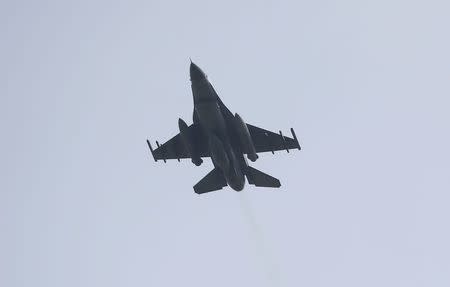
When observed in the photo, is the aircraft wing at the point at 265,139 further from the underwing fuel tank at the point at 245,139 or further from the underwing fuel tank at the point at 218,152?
the underwing fuel tank at the point at 218,152

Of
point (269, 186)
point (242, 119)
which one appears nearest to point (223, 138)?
point (242, 119)

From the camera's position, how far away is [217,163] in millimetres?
63531

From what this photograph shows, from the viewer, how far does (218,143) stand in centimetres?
6191

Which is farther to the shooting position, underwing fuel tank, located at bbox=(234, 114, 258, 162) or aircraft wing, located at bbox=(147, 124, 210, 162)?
aircraft wing, located at bbox=(147, 124, 210, 162)

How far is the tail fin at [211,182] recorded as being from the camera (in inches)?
2635

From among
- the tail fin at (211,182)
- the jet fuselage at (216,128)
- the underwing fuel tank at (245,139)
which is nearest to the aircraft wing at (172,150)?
the tail fin at (211,182)

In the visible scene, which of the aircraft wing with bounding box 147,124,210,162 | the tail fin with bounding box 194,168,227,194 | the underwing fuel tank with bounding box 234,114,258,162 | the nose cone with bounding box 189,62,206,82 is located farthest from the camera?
the aircraft wing with bounding box 147,124,210,162

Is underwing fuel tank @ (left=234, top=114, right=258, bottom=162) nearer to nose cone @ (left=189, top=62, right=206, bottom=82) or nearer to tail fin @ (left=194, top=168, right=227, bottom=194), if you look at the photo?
tail fin @ (left=194, top=168, right=227, bottom=194)

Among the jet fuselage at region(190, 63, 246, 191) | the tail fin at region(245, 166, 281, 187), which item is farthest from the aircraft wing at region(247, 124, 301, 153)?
the jet fuselage at region(190, 63, 246, 191)

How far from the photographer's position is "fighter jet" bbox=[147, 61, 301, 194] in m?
61.5

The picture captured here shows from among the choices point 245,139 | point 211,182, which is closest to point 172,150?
point 211,182

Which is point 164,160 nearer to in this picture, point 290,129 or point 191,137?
point 191,137

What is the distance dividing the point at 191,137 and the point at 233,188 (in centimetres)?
467

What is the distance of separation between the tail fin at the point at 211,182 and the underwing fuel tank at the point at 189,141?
208cm
